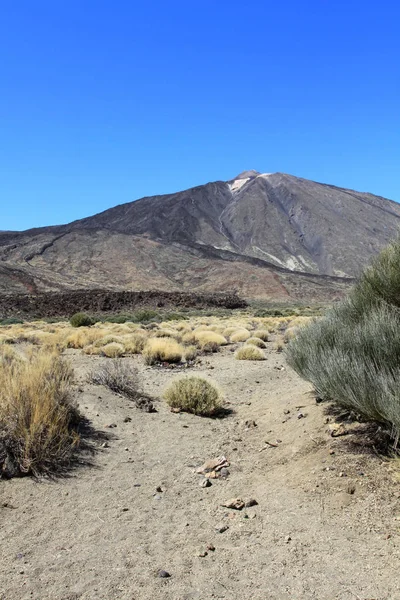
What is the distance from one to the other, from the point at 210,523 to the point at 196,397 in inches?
151

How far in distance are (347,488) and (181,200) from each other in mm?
194410

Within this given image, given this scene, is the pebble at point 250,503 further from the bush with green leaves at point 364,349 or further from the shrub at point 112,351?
the shrub at point 112,351

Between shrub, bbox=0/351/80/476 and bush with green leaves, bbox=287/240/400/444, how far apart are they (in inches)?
124

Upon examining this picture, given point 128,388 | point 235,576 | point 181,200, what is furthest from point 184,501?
point 181,200

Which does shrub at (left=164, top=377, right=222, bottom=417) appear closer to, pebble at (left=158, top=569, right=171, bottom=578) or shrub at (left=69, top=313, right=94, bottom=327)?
pebble at (left=158, top=569, right=171, bottom=578)

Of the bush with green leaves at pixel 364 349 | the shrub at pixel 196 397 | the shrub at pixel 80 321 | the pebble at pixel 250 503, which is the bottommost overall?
the pebble at pixel 250 503

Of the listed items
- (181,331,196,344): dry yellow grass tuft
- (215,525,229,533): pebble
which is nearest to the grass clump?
(215,525,229,533): pebble

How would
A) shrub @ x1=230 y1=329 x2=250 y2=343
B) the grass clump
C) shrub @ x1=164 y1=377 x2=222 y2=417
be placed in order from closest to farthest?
1. shrub @ x1=164 y1=377 x2=222 y2=417
2. the grass clump
3. shrub @ x1=230 y1=329 x2=250 y2=343

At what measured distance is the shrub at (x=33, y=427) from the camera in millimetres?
5031

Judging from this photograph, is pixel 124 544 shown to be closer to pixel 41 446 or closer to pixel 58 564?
pixel 58 564

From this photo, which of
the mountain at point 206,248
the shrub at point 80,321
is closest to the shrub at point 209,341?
the mountain at point 206,248

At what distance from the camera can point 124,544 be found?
149 inches

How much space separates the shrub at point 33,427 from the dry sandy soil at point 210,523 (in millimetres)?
254

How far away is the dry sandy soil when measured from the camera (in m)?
3.19
